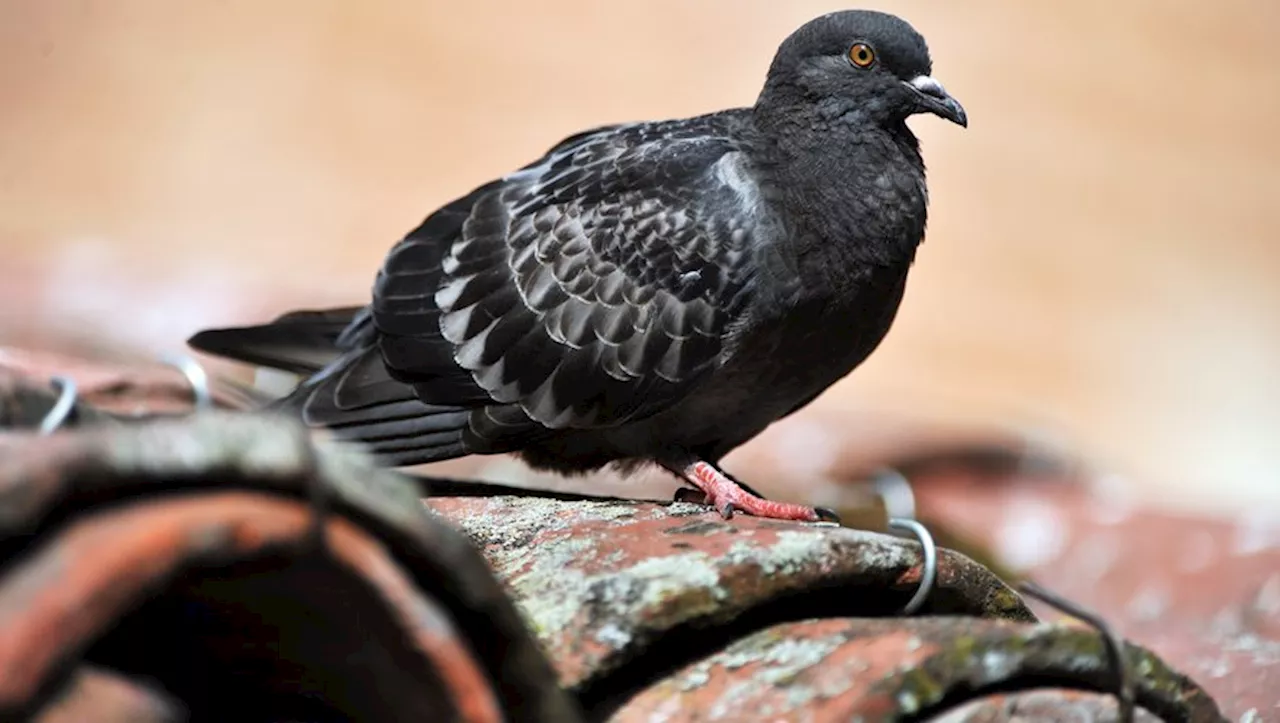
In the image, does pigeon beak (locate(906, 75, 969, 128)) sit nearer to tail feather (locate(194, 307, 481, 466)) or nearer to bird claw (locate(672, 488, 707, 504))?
bird claw (locate(672, 488, 707, 504))

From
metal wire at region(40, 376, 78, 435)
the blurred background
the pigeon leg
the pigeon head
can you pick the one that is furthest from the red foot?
the blurred background

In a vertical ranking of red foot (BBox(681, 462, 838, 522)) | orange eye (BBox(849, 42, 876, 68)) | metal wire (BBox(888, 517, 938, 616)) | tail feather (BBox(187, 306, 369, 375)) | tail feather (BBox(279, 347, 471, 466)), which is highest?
orange eye (BBox(849, 42, 876, 68))

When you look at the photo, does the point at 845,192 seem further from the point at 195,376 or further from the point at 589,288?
the point at 195,376

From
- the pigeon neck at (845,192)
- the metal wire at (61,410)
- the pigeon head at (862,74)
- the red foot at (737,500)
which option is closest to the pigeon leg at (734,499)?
the red foot at (737,500)

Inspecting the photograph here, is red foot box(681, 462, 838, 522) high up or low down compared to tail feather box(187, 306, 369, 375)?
down

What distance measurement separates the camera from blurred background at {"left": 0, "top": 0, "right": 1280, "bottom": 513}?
12.0 meters

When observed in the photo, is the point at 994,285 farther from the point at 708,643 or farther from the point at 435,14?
the point at 708,643

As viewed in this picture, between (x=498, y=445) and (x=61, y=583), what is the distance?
3052mm

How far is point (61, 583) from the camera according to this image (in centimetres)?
163

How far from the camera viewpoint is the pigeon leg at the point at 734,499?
405cm

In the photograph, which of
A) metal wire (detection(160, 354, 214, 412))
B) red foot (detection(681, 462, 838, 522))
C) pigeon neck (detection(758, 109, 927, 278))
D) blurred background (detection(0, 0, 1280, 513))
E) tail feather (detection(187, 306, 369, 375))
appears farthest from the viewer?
blurred background (detection(0, 0, 1280, 513))

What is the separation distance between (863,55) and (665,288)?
0.91m

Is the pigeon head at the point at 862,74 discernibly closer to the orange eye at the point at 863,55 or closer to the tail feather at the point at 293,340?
the orange eye at the point at 863,55

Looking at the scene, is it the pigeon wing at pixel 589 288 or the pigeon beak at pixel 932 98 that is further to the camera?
the pigeon beak at pixel 932 98
